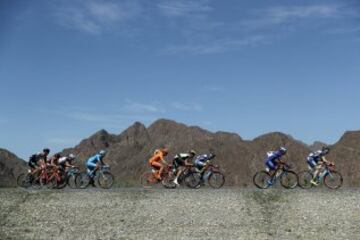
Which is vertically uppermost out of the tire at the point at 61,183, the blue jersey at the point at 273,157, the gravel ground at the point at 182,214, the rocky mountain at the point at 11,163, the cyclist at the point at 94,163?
the rocky mountain at the point at 11,163

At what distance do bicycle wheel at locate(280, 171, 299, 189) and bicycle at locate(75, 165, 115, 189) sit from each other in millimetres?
7478

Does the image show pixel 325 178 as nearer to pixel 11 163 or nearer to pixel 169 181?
pixel 169 181

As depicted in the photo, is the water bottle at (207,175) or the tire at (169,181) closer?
→ the water bottle at (207,175)

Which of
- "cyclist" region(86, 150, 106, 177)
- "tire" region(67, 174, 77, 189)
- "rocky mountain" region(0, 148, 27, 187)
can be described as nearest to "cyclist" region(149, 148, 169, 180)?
"cyclist" region(86, 150, 106, 177)

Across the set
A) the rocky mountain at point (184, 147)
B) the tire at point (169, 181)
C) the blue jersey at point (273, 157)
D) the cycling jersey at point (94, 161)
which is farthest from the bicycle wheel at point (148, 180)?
the rocky mountain at point (184, 147)

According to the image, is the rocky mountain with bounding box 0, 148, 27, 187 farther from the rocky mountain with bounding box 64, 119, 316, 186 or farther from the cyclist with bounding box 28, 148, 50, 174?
the cyclist with bounding box 28, 148, 50, 174

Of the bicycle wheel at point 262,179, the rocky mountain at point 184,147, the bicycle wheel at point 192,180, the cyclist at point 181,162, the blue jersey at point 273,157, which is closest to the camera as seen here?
the blue jersey at point 273,157

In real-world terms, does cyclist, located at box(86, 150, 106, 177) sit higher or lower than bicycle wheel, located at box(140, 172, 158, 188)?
higher

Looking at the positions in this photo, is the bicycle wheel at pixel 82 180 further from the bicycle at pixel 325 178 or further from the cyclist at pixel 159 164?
the bicycle at pixel 325 178

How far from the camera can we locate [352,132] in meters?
80.8

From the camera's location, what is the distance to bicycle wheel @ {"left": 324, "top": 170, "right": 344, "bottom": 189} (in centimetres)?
2800

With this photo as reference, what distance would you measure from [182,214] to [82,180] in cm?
814

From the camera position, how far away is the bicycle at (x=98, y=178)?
2908 cm

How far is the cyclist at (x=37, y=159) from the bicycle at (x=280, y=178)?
31.4 ft
